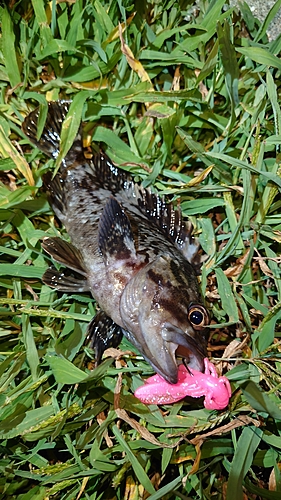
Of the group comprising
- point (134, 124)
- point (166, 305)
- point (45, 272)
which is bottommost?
point (45, 272)

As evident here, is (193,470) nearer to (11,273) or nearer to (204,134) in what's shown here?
(11,273)

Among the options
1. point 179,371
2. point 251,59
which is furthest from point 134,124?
point 179,371

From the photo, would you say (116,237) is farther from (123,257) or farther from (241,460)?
(241,460)

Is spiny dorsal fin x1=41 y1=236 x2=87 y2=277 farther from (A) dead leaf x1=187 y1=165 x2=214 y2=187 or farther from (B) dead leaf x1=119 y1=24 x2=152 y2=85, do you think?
(B) dead leaf x1=119 y1=24 x2=152 y2=85

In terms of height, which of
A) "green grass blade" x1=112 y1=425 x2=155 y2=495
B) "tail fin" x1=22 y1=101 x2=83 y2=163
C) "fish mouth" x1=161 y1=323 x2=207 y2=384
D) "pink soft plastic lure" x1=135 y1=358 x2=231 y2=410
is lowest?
"green grass blade" x1=112 y1=425 x2=155 y2=495

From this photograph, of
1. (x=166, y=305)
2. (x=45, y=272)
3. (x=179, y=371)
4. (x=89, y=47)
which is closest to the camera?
(x=166, y=305)

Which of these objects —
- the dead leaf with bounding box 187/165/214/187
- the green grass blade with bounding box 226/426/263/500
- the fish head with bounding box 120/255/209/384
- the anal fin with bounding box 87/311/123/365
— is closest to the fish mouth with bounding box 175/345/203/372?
the fish head with bounding box 120/255/209/384

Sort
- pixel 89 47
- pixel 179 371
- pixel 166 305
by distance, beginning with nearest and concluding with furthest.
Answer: pixel 166 305 → pixel 179 371 → pixel 89 47

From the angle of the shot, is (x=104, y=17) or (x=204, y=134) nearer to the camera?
(x=104, y=17)
